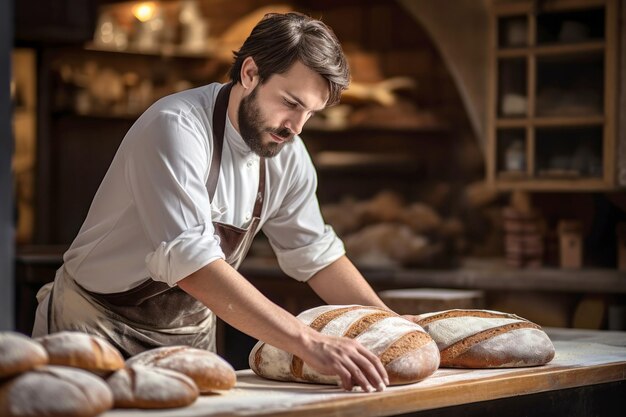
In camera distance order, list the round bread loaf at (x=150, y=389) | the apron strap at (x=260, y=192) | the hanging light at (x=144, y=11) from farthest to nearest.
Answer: the hanging light at (x=144, y=11), the apron strap at (x=260, y=192), the round bread loaf at (x=150, y=389)

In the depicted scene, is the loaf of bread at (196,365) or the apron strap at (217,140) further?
the apron strap at (217,140)

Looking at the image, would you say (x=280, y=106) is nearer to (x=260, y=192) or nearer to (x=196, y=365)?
(x=260, y=192)

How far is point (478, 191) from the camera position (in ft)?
21.8

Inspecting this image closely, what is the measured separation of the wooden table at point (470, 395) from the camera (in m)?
1.74

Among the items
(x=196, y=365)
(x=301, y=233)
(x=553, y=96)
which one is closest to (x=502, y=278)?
(x=553, y=96)

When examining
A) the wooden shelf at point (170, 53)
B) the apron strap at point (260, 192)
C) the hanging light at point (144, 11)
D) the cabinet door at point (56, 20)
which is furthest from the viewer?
the hanging light at point (144, 11)

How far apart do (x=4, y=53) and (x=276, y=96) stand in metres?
1.19

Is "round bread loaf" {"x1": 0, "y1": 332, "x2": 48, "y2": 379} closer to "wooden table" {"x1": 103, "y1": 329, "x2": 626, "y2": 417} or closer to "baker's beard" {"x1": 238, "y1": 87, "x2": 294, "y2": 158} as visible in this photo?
"wooden table" {"x1": 103, "y1": 329, "x2": 626, "y2": 417}

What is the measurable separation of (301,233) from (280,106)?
0.50 m

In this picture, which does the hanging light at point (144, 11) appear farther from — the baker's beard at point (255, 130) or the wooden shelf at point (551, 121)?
the baker's beard at point (255, 130)

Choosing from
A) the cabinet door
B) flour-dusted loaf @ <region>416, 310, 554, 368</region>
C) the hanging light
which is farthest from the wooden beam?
the hanging light

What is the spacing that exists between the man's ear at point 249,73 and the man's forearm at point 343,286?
56cm

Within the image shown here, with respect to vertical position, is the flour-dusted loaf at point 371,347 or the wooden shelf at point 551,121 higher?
the wooden shelf at point 551,121

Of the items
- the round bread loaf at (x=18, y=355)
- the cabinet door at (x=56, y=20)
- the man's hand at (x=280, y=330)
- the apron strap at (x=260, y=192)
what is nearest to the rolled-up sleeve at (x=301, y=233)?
the apron strap at (x=260, y=192)
